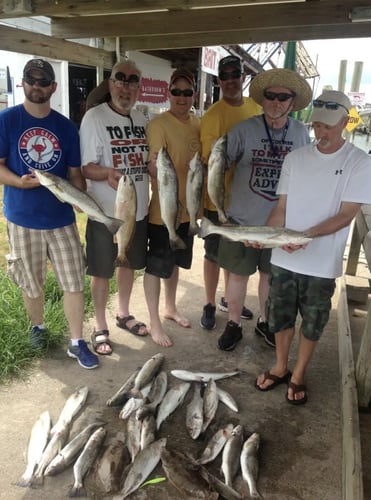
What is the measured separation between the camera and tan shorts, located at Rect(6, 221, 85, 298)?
3.24 metres

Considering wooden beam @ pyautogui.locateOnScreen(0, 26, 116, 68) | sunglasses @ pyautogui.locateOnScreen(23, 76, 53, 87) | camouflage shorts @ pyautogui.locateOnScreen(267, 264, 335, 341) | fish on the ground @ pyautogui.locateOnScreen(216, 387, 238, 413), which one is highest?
wooden beam @ pyautogui.locateOnScreen(0, 26, 116, 68)

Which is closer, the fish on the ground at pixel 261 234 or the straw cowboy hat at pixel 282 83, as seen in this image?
the fish on the ground at pixel 261 234

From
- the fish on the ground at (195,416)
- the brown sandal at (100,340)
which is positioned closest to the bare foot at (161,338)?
the brown sandal at (100,340)

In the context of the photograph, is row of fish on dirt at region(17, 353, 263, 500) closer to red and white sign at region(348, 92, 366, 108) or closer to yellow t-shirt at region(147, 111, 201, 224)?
yellow t-shirt at region(147, 111, 201, 224)

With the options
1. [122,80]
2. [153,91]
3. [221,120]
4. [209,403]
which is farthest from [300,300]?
[153,91]

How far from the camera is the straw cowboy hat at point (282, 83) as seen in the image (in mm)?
3299

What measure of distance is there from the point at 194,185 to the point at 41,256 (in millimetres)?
1325

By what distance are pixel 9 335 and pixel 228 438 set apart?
81.0 inches

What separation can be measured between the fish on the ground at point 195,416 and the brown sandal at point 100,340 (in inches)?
38.5

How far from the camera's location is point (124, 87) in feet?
10.7

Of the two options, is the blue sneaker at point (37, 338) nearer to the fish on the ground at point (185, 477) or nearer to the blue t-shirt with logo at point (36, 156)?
the blue t-shirt with logo at point (36, 156)

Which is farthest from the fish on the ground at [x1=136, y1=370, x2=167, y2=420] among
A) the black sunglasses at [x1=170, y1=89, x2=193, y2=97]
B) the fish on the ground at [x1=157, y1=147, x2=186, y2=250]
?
the black sunglasses at [x1=170, y1=89, x2=193, y2=97]

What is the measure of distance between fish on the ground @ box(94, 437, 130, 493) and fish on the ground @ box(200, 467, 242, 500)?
47 centimetres

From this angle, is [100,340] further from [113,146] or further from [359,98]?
[359,98]
